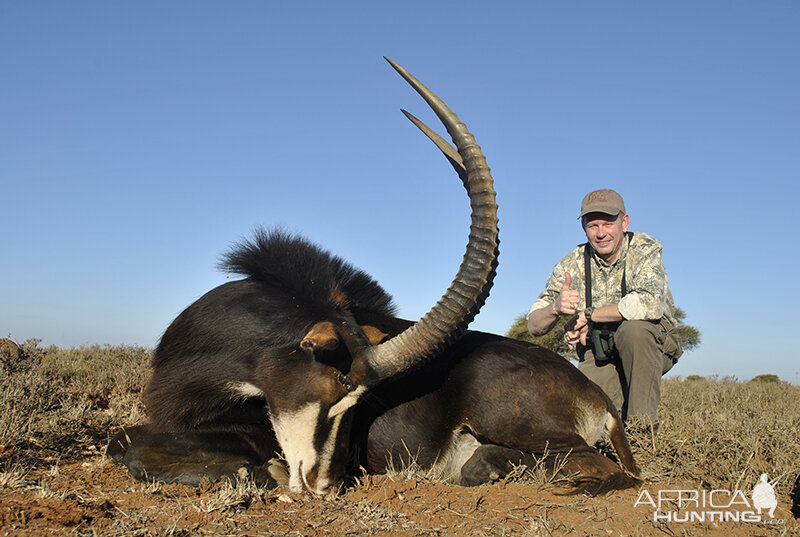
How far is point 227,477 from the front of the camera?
369cm

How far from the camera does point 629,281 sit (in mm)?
5660

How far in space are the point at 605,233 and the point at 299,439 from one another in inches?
139

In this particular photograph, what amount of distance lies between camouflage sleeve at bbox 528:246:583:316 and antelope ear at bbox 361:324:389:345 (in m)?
2.52

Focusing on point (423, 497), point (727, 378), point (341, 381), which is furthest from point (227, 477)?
point (727, 378)

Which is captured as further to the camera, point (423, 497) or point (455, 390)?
point (455, 390)

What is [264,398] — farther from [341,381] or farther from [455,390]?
[455,390]

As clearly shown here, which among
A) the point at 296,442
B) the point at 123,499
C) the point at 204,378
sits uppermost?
the point at 204,378

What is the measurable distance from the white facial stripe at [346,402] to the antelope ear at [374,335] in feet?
1.11

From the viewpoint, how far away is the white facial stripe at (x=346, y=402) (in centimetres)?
362

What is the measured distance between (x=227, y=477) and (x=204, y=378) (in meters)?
0.63

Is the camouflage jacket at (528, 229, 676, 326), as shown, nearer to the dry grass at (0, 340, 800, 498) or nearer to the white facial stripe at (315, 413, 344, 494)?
the dry grass at (0, 340, 800, 498)

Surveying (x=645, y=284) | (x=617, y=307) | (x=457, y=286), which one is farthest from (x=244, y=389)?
(x=645, y=284)

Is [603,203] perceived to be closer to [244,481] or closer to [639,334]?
[639,334]

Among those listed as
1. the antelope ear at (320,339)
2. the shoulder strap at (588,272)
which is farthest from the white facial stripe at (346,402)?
the shoulder strap at (588,272)
